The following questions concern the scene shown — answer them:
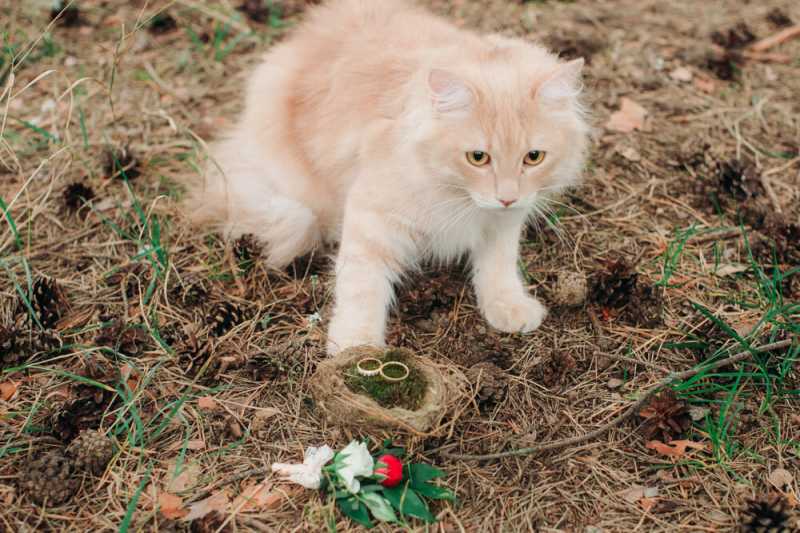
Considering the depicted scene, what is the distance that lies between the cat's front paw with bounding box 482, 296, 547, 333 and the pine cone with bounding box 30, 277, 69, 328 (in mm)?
1630

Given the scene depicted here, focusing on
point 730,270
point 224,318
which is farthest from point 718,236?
point 224,318

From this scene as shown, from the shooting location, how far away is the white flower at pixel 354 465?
194cm

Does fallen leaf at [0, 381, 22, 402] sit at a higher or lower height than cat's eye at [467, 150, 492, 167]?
lower

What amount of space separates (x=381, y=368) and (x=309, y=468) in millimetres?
361

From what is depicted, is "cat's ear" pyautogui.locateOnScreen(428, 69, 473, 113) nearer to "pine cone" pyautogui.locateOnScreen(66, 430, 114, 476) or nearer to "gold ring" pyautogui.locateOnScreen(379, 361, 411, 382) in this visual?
"gold ring" pyautogui.locateOnScreen(379, 361, 411, 382)

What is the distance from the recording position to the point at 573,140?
2.38 m

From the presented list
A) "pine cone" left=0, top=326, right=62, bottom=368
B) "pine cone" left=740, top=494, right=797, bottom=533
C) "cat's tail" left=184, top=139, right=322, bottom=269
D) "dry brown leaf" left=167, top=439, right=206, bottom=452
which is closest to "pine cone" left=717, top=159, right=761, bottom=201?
"pine cone" left=740, top=494, right=797, bottom=533

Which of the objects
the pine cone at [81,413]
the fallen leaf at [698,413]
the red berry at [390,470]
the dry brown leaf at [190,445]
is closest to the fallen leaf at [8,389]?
the pine cone at [81,413]

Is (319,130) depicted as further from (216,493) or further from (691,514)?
(691,514)

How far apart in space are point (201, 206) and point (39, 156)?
1.03 m

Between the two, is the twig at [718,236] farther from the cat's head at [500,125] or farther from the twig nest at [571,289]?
the cat's head at [500,125]

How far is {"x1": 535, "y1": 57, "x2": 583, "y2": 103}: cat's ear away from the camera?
216 cm

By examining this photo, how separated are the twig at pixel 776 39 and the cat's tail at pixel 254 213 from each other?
2959mm

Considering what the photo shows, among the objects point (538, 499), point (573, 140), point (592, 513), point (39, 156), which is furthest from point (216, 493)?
point (39, 156)
